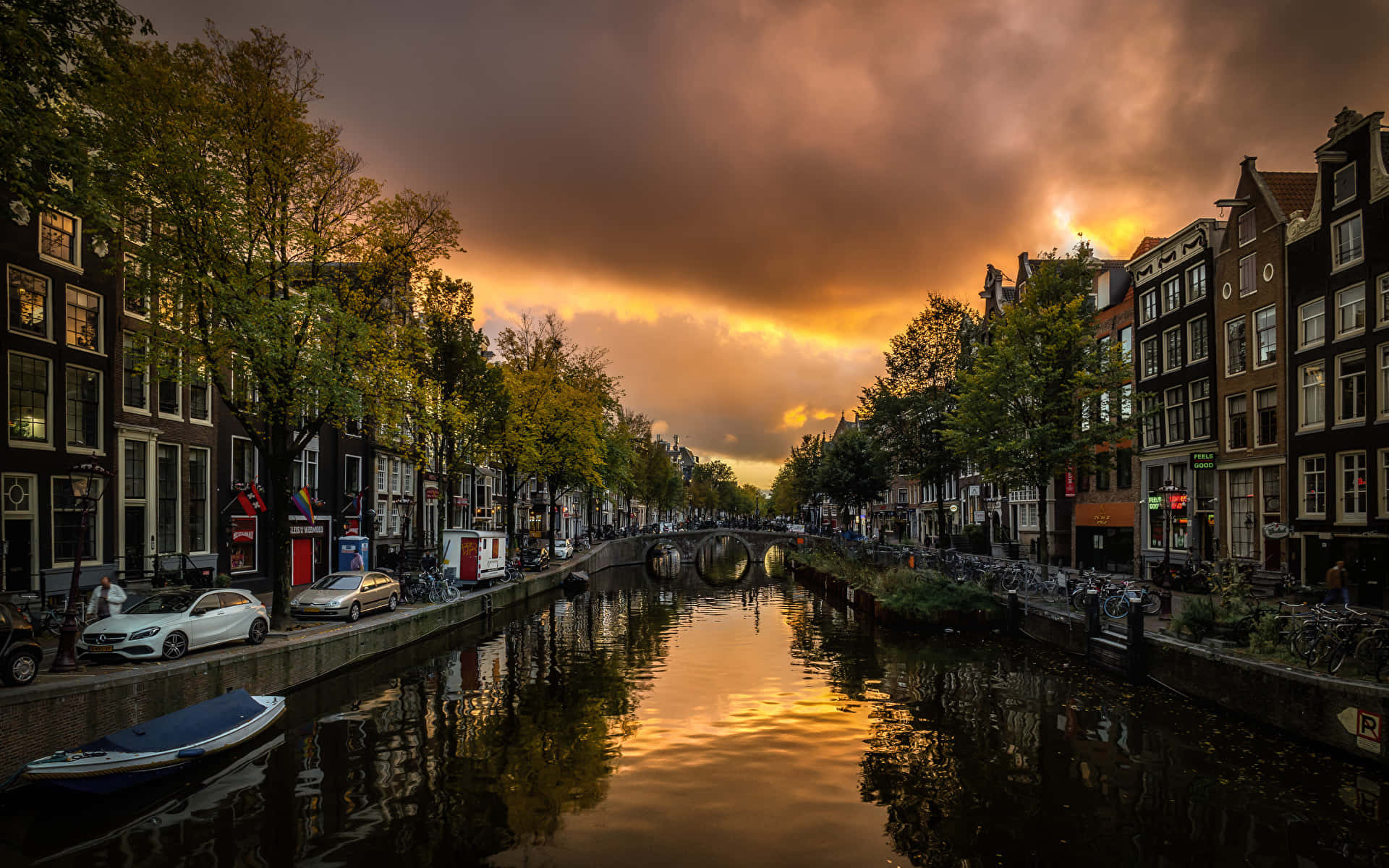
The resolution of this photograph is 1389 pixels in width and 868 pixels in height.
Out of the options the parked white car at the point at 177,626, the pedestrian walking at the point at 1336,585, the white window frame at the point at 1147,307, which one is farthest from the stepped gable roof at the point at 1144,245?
the parked white car at the point at 177,626

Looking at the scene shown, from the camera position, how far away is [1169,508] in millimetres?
36531

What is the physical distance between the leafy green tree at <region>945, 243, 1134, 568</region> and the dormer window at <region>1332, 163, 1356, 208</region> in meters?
9.60

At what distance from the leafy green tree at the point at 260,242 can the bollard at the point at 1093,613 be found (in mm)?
23608

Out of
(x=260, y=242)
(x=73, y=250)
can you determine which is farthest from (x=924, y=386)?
(x=73, y=250)

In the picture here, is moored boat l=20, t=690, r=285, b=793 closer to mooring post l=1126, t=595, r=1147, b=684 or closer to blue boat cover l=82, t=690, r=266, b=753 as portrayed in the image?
blue boat cover l=82, t=690, r=266, b=753

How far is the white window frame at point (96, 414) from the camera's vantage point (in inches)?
1006

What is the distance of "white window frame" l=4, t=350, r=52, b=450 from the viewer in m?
23.4

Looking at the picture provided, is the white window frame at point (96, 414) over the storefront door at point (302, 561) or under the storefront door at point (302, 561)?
over

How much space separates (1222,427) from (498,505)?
5712 cm

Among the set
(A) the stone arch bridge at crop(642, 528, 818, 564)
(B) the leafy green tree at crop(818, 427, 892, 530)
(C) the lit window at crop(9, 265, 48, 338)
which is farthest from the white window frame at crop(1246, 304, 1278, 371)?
(A) the stone arch bridge at crop(642, 528, 818, 564)

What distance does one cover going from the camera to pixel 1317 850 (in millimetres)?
12430

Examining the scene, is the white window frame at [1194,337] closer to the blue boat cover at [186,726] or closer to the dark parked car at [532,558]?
the dark parked car at [532,558]

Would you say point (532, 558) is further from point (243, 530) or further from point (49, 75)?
point (49, 75)

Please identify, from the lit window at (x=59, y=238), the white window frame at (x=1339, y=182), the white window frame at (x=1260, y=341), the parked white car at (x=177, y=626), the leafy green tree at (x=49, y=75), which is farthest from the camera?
the white window frame at (x=1260, y=341)
